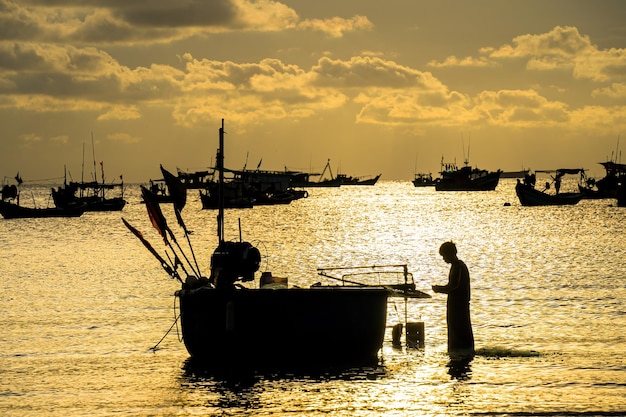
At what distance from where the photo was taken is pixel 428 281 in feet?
131

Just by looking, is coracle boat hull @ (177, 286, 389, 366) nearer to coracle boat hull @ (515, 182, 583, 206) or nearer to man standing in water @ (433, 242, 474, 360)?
man standing in water @ (433, 242, 474, 360)

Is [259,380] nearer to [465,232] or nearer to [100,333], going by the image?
[100,333]

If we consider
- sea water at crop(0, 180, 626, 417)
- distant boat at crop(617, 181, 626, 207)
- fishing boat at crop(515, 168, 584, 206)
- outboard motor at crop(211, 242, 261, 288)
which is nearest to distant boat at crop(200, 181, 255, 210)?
fishing boat at crop(515, 168, 584, 206)

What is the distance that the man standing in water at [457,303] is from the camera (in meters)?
18.2

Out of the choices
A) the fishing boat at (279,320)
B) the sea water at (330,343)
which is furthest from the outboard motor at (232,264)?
the sea water at (330,343)

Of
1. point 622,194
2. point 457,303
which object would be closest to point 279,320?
point 457,303

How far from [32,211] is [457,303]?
10586 cm

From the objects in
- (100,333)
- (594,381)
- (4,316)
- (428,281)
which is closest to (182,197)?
(100,333)

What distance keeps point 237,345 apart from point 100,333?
23.1 feet

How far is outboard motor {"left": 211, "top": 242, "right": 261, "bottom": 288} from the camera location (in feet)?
60.6

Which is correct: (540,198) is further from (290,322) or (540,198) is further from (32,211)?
(290,322)

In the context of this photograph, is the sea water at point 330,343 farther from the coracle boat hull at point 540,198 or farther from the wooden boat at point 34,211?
the coracle boat hull at point 540,198

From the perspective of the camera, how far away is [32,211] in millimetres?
117375

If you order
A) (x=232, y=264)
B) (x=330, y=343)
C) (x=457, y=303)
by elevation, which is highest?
(x=232, y=264)
